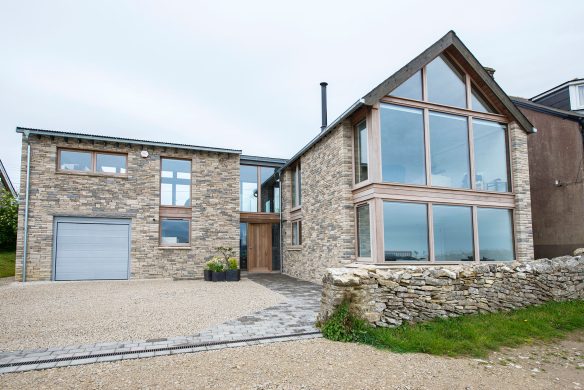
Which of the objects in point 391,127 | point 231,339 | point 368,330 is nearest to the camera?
point 231,339

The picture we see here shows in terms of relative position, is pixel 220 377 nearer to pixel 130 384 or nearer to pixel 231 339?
pixel 130 384

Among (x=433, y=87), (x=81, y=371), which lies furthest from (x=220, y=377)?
(x=433, y=87)

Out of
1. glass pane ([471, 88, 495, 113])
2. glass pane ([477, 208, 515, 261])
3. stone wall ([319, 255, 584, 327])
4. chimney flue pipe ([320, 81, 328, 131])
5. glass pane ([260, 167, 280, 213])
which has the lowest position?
stone wall ([319, 255, 584, 327])

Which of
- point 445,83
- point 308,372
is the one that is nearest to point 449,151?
point 445,83

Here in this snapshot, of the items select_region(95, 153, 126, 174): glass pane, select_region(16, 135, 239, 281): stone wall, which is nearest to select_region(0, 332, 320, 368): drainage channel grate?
select_region(16, 135, 239, 281): stone wall

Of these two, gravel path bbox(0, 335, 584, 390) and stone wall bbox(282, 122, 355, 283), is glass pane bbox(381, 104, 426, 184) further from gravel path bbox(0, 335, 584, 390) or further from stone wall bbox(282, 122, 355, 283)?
gravel path bbox(0, 335, 584, 390)

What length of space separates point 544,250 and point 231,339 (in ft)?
40.4

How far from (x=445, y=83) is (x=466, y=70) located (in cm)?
93

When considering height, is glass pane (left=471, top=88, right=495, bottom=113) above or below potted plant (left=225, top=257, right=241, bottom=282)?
above

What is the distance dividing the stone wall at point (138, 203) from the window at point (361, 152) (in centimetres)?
634

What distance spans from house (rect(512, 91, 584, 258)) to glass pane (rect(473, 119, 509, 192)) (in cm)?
239

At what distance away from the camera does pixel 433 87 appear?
1095cm

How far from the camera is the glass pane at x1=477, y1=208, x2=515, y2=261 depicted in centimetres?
1072

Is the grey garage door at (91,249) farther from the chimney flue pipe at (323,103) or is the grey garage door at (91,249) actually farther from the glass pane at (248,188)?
the chimney flue pipe at (323,103)
